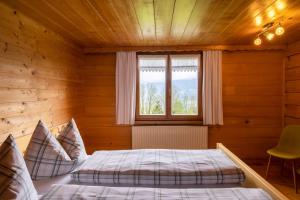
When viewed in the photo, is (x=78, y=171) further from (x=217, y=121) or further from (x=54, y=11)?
(x=217, y=121)

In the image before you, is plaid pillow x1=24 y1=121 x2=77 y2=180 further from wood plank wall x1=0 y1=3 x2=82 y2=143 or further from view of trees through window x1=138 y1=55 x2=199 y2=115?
view of trees through window x1=138 y1=55 x2=199 y2=115

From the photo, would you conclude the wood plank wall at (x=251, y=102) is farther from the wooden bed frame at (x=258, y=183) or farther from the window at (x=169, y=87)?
the wooden bed frame at (x=258, y=183)

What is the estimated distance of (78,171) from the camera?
1934 millimetres

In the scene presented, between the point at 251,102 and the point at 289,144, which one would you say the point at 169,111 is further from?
the point at 289,144

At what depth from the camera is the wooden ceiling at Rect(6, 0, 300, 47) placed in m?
2.13

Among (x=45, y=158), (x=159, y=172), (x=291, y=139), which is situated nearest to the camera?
(x=159, y=172)

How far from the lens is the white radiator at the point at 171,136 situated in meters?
4.01

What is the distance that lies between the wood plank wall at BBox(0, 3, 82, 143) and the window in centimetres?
127

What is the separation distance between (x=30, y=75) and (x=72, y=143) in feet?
2.73

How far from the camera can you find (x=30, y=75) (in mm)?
2498

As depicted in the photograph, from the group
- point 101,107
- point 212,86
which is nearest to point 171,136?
point 212,86

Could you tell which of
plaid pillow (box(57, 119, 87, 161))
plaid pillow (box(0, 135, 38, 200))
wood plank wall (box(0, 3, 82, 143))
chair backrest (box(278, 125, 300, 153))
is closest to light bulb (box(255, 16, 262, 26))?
chair backrest (box(278, 125, 300, 153))

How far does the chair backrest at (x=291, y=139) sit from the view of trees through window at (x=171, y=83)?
4.48ft

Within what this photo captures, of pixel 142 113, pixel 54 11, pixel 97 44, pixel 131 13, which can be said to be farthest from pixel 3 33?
pixel 142 113
